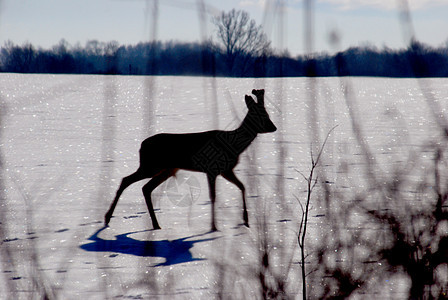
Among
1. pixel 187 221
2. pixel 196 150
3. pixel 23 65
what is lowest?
pixel 187 221

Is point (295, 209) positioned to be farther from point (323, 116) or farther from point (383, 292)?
point (323, 116)

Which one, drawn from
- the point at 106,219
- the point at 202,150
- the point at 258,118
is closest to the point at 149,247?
the point at 106,219

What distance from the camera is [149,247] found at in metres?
3.97

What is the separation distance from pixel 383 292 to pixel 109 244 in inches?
82.8

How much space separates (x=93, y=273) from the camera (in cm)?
326

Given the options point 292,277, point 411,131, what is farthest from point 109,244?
point 411,131

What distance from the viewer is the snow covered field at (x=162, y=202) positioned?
227cm

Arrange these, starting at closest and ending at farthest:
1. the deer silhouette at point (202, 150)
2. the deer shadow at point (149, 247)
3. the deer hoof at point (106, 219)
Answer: the deer shadow at point (149, 247) < the deer hoof at point (106, 219) < the deer silhouette at point (202, 150)

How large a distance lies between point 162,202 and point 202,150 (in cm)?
113

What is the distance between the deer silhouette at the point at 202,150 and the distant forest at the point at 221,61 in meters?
2.26

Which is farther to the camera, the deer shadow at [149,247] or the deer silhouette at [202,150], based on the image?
the deer silhouette at [202,150]

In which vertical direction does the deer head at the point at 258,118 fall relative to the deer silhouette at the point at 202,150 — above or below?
above

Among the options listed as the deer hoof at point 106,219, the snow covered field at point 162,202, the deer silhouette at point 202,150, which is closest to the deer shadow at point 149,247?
the snow covered field at point 162,202

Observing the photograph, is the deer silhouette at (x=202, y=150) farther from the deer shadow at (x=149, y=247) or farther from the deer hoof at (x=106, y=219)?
the deer shadow at (x=149, y=247)
